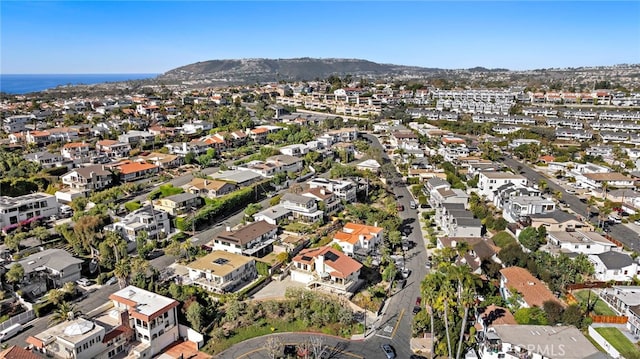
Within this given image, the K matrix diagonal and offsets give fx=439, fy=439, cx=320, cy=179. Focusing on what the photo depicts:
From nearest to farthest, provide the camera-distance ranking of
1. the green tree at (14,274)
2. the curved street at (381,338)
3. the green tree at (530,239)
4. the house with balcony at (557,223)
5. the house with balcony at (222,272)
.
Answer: the curved street at (381,338) → the green tree at (14,274) → the house with balcony at (222,272) → the green tree at (530,239) → the house with balcony at (557,223)

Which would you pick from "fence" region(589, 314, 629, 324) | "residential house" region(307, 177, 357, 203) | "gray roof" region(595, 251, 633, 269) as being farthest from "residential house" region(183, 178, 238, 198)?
"fence" region(589, 314, 629, 324)

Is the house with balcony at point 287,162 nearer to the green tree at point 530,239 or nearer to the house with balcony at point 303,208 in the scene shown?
the house with balcony at point 303,208

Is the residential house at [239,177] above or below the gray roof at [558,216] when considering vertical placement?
above

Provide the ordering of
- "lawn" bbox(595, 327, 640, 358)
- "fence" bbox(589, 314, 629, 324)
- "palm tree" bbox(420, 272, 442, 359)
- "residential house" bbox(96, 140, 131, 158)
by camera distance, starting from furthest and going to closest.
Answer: "residential house" bbox(96, 140, 131, 158) → "fence" bbox(589, 314, 629, 324) → "lawn" bbox(595, 327, 640, 358) → "palm tree" bbox(420, 272, 442, 359)

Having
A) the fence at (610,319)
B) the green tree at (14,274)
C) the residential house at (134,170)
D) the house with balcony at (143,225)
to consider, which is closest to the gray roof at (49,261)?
the green tree at (14,274)

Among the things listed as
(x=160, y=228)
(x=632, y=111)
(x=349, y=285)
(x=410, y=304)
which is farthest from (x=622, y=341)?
(x=632, y=111)

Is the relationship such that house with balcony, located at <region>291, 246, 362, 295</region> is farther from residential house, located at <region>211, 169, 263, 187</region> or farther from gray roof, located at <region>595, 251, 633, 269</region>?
residential house, located at <region>211, 169, 263, 187</region>

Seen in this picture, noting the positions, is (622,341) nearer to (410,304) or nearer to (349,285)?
(410,304)
